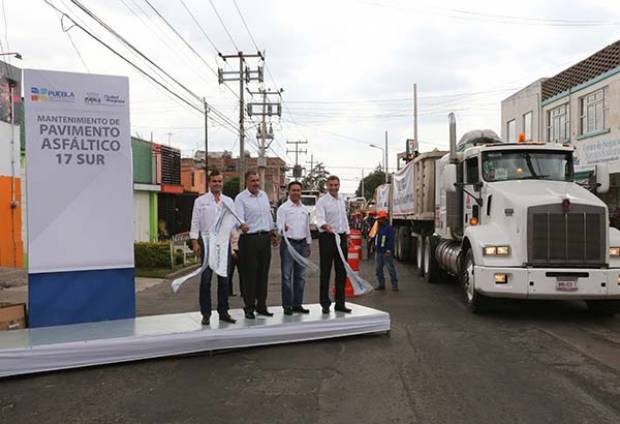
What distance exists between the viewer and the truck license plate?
28.4ft

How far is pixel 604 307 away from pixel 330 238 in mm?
4871

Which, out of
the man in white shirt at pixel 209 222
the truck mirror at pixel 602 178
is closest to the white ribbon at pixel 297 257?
the man in white shirt at pixel 209 222

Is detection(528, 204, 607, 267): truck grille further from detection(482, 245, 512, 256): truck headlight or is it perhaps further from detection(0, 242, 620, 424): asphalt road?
detection(0, 242, 620, 424): asphalt road

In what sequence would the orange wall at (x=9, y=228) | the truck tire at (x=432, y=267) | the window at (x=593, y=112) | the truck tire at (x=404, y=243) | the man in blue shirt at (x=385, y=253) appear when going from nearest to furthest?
the man in blue shirt at (x=385, y=253)
the truck tire at (x=432, y=267)
the orange wall at (x=9, y=228)
the truck tire at (x=404, y=243)
the window at (x=593, y=112)

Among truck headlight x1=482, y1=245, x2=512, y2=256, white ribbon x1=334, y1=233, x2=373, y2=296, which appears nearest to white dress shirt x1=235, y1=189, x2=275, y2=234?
white ribbon x1=334, y1=233, x2=373, y2=296

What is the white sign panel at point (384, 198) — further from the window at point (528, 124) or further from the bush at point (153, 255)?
the bush at point (153, 255)

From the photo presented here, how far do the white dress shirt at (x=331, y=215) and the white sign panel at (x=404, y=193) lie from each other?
845 centimetres

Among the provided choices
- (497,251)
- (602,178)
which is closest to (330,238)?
(497,251)

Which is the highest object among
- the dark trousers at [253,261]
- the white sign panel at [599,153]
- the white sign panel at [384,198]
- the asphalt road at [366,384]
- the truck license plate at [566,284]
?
the white sign panel at [599,153]

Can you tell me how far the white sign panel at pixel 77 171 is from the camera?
7.02 metres

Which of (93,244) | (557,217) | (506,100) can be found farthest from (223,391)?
(506,100)

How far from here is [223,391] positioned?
5.52 meters

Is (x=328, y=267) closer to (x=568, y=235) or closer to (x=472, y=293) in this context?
(x=472, y=293)

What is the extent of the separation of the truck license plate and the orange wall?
44.9 feet
